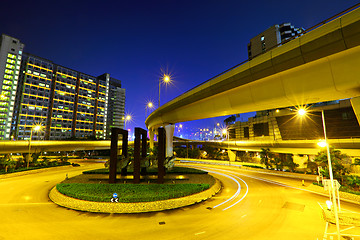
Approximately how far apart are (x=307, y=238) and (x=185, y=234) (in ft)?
22.8

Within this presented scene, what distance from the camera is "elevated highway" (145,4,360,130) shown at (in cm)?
905

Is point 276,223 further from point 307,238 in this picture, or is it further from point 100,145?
point 100,145

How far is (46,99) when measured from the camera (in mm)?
112188

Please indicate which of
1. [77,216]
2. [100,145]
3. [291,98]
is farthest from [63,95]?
[291,98]

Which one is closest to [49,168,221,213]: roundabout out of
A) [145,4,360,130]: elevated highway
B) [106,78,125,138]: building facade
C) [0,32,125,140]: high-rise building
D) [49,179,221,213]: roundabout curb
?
[49,179,221,213]: roundabout curb

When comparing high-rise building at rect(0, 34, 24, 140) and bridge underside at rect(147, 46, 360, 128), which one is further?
high-rise building at rect(0, 34, 24, 140)

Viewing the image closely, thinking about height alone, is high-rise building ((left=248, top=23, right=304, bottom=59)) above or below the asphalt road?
above

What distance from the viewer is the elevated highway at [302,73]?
29.7 feet

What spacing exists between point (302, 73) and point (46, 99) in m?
142

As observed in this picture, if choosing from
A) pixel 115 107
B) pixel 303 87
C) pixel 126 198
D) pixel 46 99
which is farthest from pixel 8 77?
pixel 303 87

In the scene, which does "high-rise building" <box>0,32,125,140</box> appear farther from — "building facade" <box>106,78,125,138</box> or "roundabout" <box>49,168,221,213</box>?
"roundabout" <box>49,168,221,213</box>

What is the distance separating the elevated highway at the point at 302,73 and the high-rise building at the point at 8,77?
12190 cm

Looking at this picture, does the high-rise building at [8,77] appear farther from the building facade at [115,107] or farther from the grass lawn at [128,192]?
the grass lawn at [128,192]

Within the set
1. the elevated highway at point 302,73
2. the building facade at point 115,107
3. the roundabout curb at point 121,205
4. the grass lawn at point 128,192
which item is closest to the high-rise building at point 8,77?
the building facade at point 115,107
